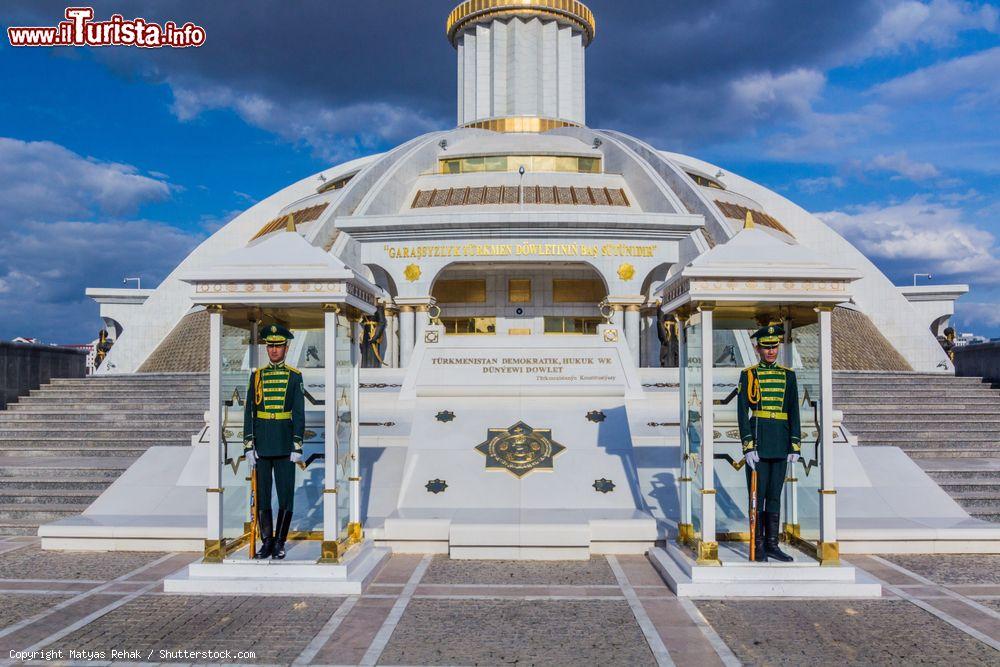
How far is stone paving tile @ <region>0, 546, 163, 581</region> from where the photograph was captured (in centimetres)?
704

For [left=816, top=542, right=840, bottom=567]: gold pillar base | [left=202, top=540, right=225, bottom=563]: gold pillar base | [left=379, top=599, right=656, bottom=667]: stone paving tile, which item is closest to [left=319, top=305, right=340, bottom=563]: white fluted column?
[left=202, top=540, right=225, bottom=563]: gold pillar base

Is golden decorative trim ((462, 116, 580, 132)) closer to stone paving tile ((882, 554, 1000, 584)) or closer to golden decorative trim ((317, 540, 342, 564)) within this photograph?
stone paving tile ((882, 554, 1000, 584))

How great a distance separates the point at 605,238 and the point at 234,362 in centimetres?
1566

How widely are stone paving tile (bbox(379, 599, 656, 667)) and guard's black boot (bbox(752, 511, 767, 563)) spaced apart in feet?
4.80

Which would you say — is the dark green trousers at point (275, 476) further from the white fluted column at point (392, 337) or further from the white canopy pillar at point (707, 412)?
the white fluted column at point (392, 337)

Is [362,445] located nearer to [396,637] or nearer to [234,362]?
[234,362]

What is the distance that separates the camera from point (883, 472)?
378 inches

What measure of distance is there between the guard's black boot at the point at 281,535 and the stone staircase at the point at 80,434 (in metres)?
4.44

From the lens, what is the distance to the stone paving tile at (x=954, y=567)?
22.4 ft

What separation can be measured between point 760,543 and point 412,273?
1639 centimetres

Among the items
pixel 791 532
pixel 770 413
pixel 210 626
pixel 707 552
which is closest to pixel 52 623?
pixel 210 626

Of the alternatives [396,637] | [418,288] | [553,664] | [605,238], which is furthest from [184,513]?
[605,238]

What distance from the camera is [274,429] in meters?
6.92

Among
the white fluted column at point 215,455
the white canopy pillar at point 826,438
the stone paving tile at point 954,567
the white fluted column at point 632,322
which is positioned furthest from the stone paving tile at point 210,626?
the white fluted column at point 632,322
